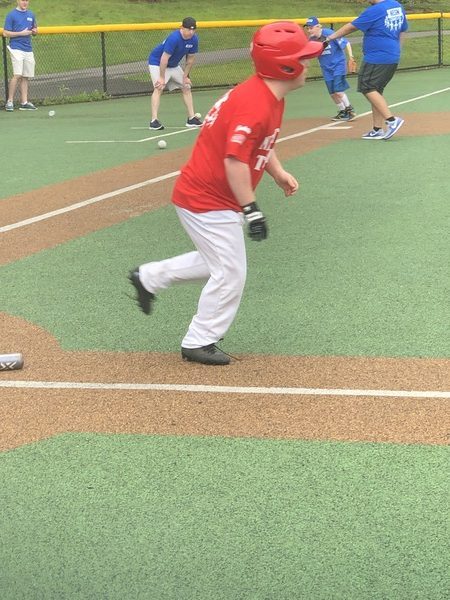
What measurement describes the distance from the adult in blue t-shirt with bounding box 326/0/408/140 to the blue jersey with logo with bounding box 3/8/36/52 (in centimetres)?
811

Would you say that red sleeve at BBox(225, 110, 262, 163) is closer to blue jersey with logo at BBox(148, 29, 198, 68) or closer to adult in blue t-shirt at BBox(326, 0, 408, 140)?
adult in blue t-shirt at BBox(326, 0, 408, 140)

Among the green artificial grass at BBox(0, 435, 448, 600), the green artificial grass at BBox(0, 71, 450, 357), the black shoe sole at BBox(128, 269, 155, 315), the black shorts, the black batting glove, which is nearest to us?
the green artificial grass at BBox(0, 435, 448, 600)

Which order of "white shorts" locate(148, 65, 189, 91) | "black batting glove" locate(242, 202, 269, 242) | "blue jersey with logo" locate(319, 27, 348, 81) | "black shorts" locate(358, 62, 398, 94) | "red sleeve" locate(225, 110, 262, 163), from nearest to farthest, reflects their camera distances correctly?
"red sleeve" locate(225, 110, 262, 163) → "black batting glove" locate(242, 202, 269, 242) → "black shorts" locate(358, 62, 398, 94) → "white shorts" locate(148, 65, 189, 91) → "blue jersey with logo" locate(319, 27, 348, 81)

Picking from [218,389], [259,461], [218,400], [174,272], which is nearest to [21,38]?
[174,272]

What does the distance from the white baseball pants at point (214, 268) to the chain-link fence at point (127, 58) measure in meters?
16.1

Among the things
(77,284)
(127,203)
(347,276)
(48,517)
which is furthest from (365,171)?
(48,517)

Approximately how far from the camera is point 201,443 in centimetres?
443

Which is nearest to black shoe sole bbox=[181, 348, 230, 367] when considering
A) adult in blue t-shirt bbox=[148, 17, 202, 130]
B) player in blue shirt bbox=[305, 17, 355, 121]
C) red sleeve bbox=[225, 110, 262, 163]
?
red sleeve bbox=[225, 110, 262, 163]

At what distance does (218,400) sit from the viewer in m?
4.95

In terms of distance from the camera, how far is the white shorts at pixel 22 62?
19.5 metres

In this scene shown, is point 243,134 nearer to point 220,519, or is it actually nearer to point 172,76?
point 220,519

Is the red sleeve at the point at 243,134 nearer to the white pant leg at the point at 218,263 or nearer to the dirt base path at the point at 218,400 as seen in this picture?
the white pant leg at the point at 218,263

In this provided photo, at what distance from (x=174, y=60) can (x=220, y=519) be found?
503 inches

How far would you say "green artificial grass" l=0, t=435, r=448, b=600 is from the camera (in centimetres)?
332
